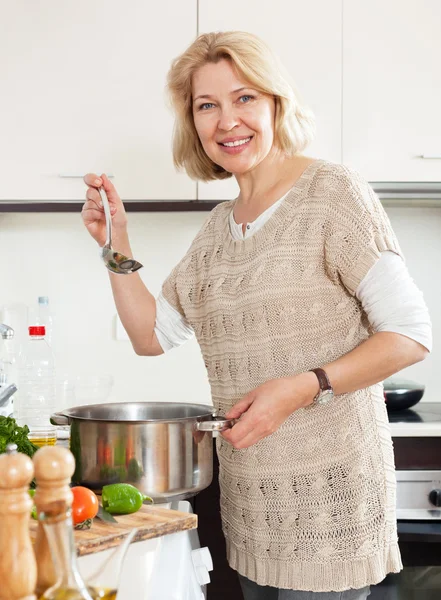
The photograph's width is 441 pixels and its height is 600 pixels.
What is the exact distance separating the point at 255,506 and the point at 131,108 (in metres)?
1.31

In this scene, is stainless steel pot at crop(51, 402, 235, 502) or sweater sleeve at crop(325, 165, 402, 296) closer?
stainless steel pot at crop(51, 402, 235, 502)

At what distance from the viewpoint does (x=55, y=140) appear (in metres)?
2.20

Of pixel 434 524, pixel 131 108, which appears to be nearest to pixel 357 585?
pixel 434 524

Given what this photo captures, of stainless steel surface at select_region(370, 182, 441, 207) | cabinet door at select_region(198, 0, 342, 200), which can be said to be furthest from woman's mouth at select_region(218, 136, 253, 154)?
stainless steel surface at select_region(370, 182, 441, 207)

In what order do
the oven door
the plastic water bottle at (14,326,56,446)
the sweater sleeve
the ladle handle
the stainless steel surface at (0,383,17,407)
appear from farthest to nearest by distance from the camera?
the plastic water bottle at (14,326,56,446), the oven door, the stainless steel surface at (0,383,17,407), the ladle handle, the sweater sleeve

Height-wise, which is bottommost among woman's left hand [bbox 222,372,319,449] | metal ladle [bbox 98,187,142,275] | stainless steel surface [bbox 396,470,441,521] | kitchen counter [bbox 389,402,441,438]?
stainless steel surface [bbox 396,470,441,521]

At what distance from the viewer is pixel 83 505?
2.93 feet

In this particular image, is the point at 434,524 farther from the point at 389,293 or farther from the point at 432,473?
the point at 389,293

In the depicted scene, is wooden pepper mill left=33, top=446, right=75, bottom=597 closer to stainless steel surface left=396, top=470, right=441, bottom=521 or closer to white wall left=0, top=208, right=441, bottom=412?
stainless steel surface left=396, top=470, right=441, bottom=521

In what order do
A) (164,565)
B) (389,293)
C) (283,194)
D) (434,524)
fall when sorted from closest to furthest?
(164,565), (389,293), (283,194), (434,524)

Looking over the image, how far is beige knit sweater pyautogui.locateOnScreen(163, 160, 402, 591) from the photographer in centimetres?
122

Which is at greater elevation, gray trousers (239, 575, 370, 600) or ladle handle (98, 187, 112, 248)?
ladle handle (98, 187, 112, 248)

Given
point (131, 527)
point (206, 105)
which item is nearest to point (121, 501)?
point (131, 527)

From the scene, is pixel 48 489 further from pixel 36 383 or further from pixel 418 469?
pixel 36 383
